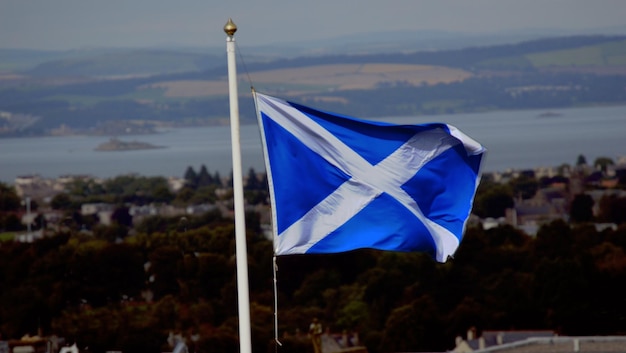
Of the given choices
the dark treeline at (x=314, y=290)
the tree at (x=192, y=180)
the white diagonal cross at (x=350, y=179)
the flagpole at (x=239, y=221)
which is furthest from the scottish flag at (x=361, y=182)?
the tree at (x=192, y=180)

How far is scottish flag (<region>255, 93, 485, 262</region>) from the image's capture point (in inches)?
550

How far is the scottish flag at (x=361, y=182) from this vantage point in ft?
45.8

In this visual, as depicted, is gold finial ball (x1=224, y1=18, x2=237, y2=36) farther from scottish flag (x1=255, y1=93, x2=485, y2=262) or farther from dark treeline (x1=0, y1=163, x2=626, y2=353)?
dark treeline (x1=0, y1=163, x2=626, y2=353)

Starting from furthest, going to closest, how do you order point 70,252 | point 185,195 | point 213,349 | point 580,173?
point 580,173
point 185,195
point 70,252
point 213,349

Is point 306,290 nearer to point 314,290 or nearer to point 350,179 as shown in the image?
point 314,290

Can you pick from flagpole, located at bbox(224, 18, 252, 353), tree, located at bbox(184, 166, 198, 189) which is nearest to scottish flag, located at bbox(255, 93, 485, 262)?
flagpole, located at bbox(224, 18, 252, 353)

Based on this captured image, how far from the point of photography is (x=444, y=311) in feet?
249

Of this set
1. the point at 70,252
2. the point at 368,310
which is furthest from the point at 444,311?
the point at 70,252

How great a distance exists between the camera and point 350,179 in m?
14.3

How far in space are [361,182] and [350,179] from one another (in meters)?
0.11

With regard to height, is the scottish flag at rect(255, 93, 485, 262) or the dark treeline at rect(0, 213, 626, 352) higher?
the scottish flag at rect(255, 93, 485, 262)

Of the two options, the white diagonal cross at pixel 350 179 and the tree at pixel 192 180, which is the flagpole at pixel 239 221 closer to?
the white diagonal cross at pixel 350 179

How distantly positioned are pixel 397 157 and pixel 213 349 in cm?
4745

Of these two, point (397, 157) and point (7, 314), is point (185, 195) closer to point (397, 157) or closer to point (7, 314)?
point (7, 314)
